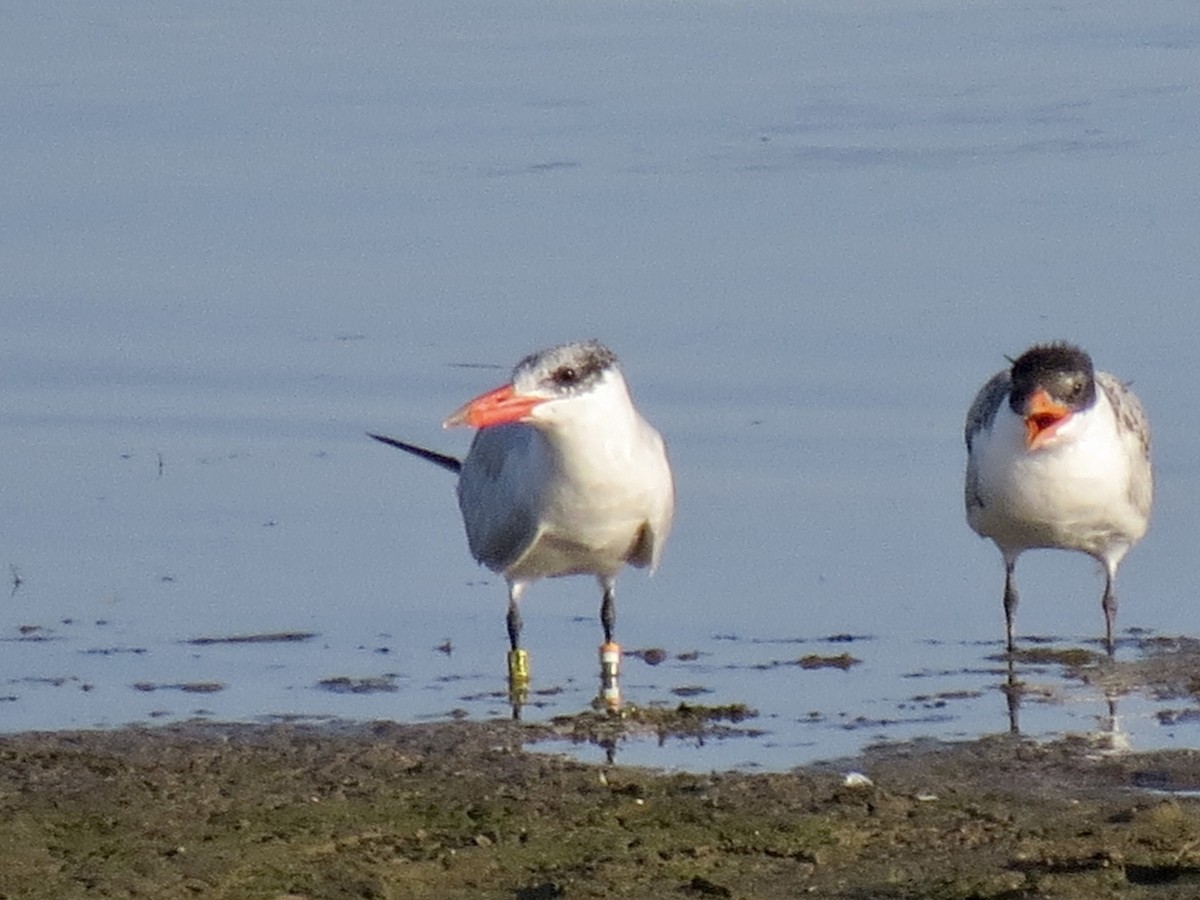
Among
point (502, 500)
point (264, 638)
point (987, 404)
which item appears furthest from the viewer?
point (987, 404)

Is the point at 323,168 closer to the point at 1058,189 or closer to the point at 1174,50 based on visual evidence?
the point at 1058,189

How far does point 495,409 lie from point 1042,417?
1953 millimetres

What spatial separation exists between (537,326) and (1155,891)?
23.5 feet

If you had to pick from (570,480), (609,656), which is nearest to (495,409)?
(570,480)

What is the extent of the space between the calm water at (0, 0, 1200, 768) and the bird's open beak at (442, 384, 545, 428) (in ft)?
2.57

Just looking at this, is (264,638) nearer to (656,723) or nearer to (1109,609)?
(656,723)

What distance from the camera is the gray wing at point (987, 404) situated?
32.4 feet

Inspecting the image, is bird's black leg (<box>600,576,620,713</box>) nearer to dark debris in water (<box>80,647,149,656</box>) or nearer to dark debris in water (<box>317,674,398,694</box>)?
dark debris in water (<box>317,674,398,694</box>)

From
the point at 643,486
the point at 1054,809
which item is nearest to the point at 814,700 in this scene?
the point at 643,486

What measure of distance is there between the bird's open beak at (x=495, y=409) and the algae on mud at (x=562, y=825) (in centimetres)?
146

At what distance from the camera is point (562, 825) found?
632 cm

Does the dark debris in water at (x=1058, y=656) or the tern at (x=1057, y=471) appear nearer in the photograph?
the dark debris in water at (x=1058, y=656)

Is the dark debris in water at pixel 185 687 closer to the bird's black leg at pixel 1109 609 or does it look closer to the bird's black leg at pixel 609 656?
the bird's black leg at pixel 609 656

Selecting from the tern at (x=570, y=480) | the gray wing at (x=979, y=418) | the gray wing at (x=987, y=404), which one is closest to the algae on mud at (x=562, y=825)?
the tern at (x=570, y=480)
